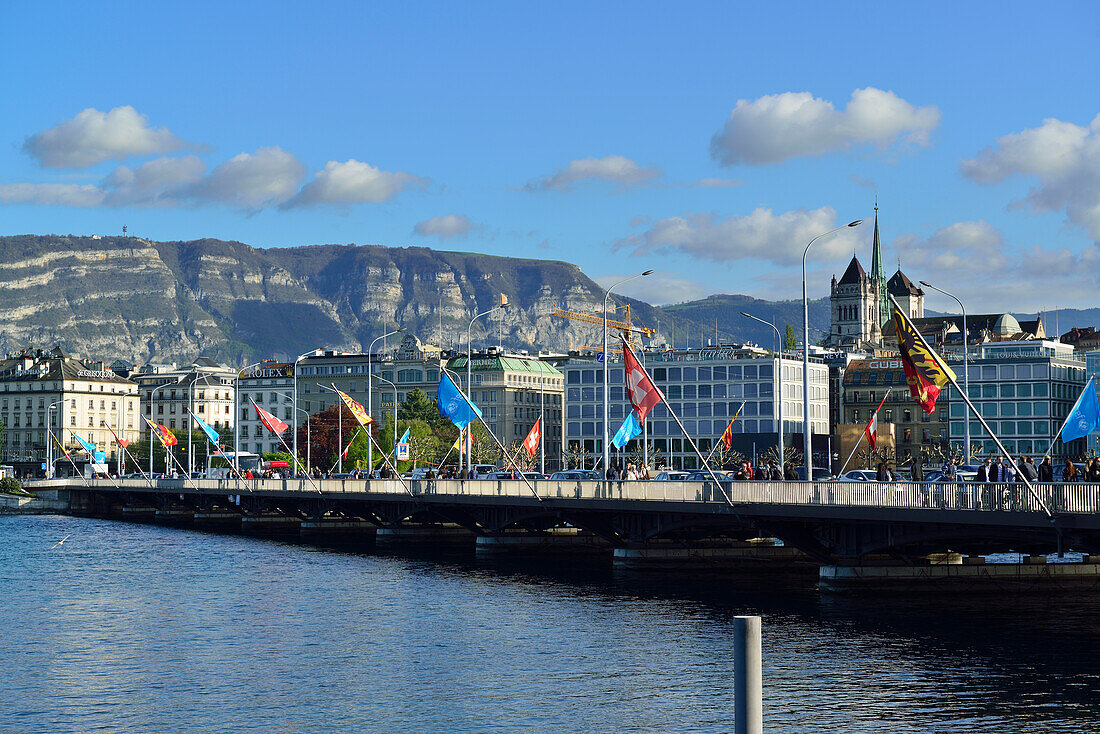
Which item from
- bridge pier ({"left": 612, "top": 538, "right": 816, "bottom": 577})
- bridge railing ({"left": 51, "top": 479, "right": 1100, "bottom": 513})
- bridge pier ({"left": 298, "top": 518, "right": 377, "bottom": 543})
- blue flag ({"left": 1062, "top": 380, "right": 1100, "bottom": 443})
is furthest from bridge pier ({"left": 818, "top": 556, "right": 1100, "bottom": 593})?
bridge pier ({"left": 298, "top": 518, "right": 377, "bottom": 543})

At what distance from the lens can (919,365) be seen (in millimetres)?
47344

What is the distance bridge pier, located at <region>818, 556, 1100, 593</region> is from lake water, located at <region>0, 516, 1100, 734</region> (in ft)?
3.85

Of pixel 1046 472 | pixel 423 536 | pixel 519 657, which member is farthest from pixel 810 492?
pixel 423 536

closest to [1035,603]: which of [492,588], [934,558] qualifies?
[934,558]

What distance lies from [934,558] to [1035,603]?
5133 mm

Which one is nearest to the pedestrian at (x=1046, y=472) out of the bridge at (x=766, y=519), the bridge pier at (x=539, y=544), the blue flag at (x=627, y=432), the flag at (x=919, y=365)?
the bridge at (x=766, y=519)

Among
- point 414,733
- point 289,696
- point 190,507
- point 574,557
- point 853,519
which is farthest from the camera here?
point 190,507

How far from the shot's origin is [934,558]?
187 feet

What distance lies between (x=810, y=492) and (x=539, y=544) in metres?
29.1

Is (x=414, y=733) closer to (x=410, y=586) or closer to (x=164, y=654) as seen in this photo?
(x=164, y=654)

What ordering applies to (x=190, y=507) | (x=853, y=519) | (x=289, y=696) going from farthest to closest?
(x=190, y=507)
(x=853, y=519)
(x=289, y=696)

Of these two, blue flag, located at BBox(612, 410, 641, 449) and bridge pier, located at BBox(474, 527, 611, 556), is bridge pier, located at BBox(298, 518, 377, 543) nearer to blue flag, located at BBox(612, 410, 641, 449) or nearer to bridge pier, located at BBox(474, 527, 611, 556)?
bridge pier, located at BBox(474, 527, 611, 556)

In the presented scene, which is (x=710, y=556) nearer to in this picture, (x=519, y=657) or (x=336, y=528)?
(x=519, y=657)

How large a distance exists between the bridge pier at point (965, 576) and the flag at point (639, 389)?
32.6ft
